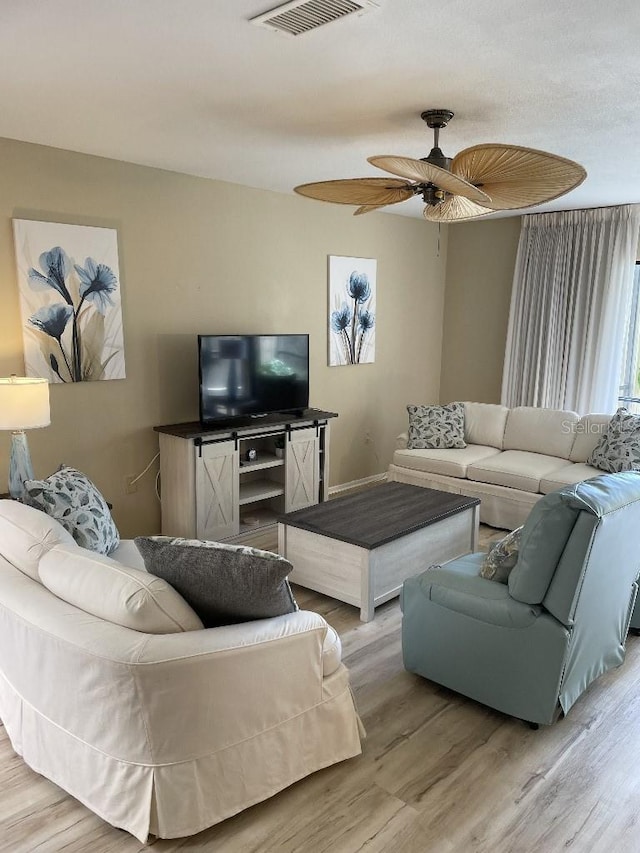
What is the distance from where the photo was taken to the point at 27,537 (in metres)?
2.38

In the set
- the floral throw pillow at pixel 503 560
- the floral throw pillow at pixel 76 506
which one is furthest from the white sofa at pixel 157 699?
the floral throw pillow at pixel 503 560

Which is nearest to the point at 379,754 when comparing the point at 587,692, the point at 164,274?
the point at 587,692

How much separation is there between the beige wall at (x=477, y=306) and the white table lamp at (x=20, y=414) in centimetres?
→ 446

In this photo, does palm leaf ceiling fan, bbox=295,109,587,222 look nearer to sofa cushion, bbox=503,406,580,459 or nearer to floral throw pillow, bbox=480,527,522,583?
floral throw pillow, bbox=480,527,522,583

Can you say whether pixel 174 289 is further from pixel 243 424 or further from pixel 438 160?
pixel 438 160

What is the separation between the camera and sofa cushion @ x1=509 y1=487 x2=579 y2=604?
2309 millimetres

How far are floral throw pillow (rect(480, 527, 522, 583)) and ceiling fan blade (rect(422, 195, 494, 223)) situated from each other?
1.61 m

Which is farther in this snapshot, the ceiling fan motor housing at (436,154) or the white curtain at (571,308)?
the white curtain at (571,308)

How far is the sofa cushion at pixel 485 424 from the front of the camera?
218 inches

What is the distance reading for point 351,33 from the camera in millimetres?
2205

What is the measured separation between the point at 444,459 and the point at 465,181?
281cm

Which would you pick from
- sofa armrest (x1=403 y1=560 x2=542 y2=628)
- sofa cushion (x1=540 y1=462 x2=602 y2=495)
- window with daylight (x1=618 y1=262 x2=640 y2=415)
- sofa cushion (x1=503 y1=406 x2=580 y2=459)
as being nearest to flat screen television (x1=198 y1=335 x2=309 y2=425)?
sofa cushion (x1=503 y1=406 x2=580 y2=459)

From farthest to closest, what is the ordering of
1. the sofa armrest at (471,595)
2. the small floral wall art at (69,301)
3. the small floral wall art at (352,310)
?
the small floral wall art at (352,310), the small floral wall art at (69,301), the sofa armrest at (471,595)

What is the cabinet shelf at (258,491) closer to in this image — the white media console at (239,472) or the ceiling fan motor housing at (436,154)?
the white media console at (239,472)
